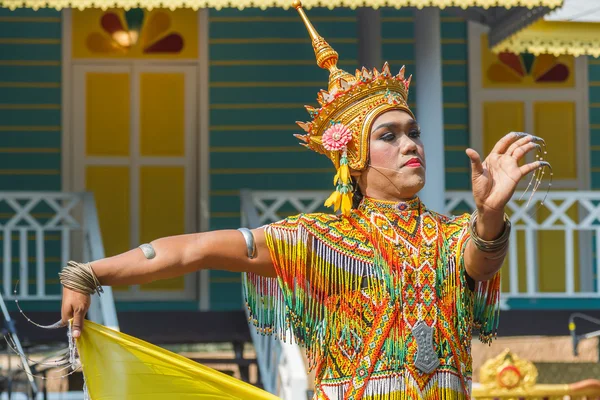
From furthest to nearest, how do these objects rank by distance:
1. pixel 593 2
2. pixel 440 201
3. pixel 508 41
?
pixel 593 2, pixel 508 41, pixel 440 201

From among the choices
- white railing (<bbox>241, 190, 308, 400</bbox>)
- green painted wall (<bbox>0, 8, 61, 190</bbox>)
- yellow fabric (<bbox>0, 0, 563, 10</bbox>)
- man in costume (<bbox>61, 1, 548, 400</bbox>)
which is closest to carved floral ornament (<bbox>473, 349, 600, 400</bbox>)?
white railing (<bbox>241, 190, 308, 400</bbox>)

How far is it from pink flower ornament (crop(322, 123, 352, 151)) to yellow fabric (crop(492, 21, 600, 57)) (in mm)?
6095

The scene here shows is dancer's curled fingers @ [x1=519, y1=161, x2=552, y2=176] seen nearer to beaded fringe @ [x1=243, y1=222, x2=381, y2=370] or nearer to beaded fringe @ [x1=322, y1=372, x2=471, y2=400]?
beaded fringe @ [x1=243, y1=222, x2=381, y2=370]

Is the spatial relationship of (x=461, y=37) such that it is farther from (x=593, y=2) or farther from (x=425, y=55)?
(x=425, y=55)

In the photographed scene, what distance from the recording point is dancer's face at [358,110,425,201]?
4480 mm

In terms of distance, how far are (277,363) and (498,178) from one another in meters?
4.57

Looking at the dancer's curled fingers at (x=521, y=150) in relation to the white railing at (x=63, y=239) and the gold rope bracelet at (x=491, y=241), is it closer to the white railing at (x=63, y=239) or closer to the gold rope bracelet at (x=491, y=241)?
the gold rope bracelet at (x=491, y=241)

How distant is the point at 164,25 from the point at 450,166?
122 inches

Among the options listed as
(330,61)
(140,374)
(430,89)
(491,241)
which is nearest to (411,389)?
(491,241)

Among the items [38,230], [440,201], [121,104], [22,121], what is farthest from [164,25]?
[440,201]

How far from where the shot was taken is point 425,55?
9.52 metres

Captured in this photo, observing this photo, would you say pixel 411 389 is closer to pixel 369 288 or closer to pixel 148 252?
pixel 369 288

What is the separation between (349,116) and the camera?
4570mm

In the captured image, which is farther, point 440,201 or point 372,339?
point 440,201
